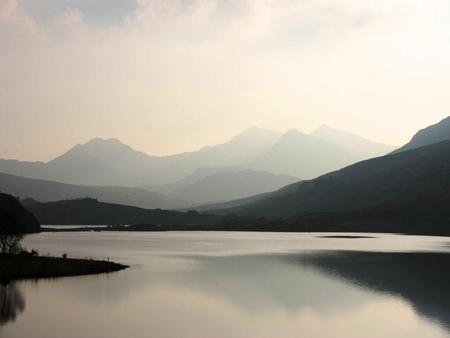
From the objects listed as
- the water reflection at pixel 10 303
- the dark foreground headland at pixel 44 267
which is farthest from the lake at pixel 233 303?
the dark foreground headland at pixel 44 267

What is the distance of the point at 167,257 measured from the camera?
124m

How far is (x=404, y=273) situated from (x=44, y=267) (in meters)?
56.2

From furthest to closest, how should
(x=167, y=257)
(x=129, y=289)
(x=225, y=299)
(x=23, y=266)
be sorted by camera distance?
(x=167, y=257) → (x=23, y=266) → (x=129, y=289) → (x=225, y=299)

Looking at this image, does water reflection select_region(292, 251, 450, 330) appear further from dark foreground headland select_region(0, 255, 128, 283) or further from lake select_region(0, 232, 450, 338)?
dark foreground headland select_region(0, 255, 128, 283)

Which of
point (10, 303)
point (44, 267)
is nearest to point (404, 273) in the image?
point (44, 267)

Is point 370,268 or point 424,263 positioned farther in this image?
point 424,263

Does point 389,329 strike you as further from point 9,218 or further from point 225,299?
point 9,218

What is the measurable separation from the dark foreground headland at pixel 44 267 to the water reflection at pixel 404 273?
36634 mm

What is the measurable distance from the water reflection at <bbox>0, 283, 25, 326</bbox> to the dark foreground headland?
588 cm

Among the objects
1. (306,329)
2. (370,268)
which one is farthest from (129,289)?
(370,268)

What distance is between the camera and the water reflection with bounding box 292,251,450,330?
218 feet

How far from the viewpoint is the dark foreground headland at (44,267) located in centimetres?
7944

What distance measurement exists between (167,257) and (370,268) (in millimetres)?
41691

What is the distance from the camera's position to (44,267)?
85.7 metres
